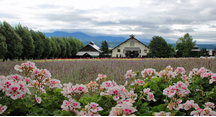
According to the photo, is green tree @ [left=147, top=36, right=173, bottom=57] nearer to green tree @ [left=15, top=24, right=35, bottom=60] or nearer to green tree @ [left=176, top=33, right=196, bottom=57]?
green tree @ [left=176, top=33, right=196, bottom=57]

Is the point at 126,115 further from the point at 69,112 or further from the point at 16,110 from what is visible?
the point at 16,110

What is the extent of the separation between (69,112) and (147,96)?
1.17 metres

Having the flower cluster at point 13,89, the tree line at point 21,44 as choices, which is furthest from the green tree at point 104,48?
the flower cluster at point 13,89

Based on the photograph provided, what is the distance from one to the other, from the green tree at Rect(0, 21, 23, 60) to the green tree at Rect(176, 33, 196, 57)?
42730 millimetres

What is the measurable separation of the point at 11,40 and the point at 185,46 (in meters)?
45.9

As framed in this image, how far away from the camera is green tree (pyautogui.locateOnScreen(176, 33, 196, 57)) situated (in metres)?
46.9

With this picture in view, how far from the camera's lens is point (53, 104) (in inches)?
83.7

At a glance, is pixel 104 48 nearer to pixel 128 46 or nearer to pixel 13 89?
pixel 128 46

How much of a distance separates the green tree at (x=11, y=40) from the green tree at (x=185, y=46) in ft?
140

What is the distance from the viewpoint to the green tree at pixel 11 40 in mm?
18984

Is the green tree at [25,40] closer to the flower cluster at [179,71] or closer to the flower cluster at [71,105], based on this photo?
the flower cluster at [179,71]

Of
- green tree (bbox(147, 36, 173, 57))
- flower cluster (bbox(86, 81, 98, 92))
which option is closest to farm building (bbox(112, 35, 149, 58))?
green tree (bbox(147, 36, 173, 57))

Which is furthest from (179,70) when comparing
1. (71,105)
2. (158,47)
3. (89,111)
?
(158,47)

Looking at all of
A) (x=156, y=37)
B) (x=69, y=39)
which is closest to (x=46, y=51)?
(x=69, y=39)
